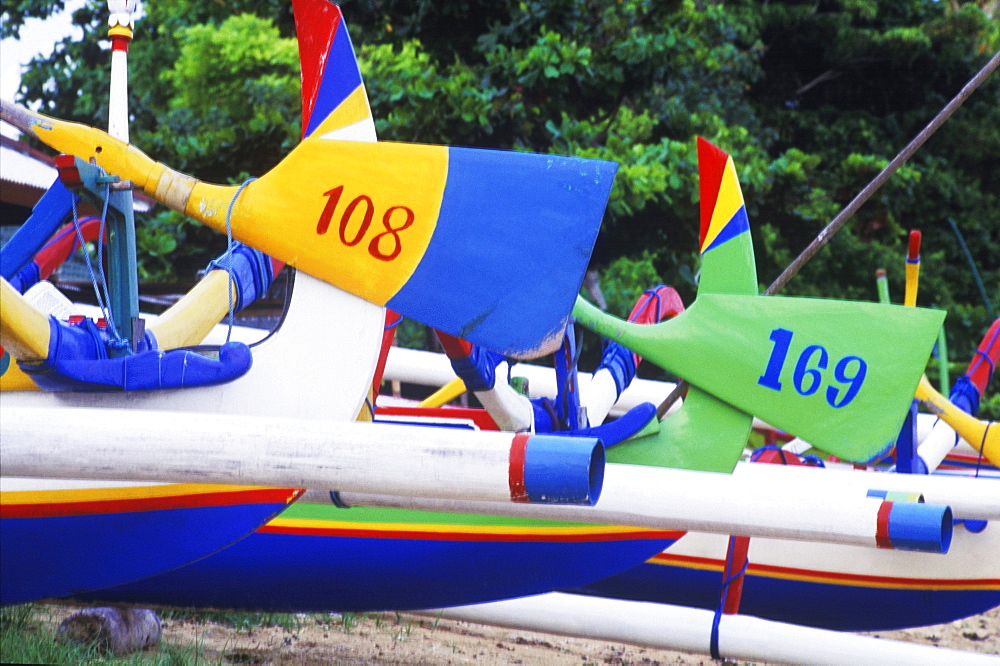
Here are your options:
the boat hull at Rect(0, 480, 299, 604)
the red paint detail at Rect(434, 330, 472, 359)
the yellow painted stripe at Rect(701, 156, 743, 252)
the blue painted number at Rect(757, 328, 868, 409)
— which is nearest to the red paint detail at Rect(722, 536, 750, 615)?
the blue painted number at Rect(757, 328, 868, 409)

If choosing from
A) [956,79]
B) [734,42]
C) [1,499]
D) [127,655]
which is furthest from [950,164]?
[1,499]

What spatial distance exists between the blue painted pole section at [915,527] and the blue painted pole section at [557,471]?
623mm

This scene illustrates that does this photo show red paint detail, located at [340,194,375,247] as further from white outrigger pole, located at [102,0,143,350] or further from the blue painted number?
the blue painted number

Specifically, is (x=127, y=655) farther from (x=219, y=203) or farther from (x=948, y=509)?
(x=948, y=509)

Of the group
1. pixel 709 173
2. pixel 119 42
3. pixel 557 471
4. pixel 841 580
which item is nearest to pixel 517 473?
pixel 557 471

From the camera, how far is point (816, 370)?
3258 mm

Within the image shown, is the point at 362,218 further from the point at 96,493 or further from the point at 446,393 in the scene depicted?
the point at 446,393

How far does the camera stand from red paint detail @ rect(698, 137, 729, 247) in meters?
3.50

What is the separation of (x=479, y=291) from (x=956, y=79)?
11.3 metres

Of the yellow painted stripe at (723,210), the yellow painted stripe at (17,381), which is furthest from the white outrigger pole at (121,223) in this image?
the yellow painted stripe at (723,210)

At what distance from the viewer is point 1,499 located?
2.33 metres

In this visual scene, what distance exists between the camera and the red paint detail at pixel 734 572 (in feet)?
12.3

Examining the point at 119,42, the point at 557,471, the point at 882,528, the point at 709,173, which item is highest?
the point at 119,42

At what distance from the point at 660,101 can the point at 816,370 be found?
20.2 feet
